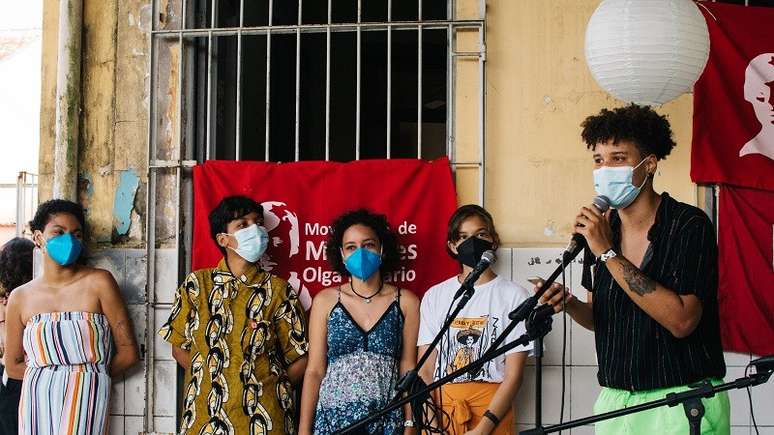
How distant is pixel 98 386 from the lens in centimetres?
506

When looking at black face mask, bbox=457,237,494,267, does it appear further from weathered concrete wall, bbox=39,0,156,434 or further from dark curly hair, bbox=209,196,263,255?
weathered concrete wall, bbox=39,0,156,434

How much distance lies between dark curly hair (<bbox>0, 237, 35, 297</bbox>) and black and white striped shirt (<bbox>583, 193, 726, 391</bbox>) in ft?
12.9

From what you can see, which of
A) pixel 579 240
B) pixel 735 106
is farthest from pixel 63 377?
pixel 735 106

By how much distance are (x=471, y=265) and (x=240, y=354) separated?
4.13 ft

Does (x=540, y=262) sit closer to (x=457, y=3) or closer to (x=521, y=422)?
(x=521, y=422)

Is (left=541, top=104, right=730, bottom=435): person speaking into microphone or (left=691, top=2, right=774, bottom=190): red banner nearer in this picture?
(left=541, top=104, right=730, bottom=435): person speaking into microphone

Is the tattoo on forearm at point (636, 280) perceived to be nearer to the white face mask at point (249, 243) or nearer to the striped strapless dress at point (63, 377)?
the white face mask at point (249, 243)

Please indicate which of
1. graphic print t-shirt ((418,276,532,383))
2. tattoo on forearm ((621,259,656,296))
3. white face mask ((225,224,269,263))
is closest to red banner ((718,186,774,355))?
graphic print t-shirt ((418,276,532,383))

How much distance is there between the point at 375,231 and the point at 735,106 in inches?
78.7

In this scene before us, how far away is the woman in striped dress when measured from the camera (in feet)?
16.3

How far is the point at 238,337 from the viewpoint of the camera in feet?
15.4

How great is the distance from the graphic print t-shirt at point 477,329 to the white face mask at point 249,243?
0.98 m

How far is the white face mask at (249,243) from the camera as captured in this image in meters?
4.86

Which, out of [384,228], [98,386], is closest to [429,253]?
[384,228]
